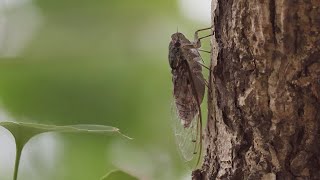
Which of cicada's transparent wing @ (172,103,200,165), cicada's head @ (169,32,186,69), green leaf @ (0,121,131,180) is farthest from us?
cicada's head @ (169,32,186,69)

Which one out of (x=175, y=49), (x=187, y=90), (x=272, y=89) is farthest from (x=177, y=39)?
(x=272, y=89)

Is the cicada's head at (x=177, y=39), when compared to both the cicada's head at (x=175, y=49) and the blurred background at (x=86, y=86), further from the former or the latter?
the blurred background at (x=86, y=86)

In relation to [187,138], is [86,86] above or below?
above

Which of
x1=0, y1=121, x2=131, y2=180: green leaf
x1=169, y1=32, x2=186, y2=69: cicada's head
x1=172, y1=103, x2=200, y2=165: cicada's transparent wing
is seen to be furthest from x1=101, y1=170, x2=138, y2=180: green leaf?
x1=169, y1=32, x2=186, y2=69: cicada's head

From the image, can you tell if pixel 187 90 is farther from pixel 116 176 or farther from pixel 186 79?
pixel 116 176

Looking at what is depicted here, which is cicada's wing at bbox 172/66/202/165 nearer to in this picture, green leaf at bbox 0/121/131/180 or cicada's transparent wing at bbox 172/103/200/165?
cicada's transparent wing at bbox 172/103/200/165
